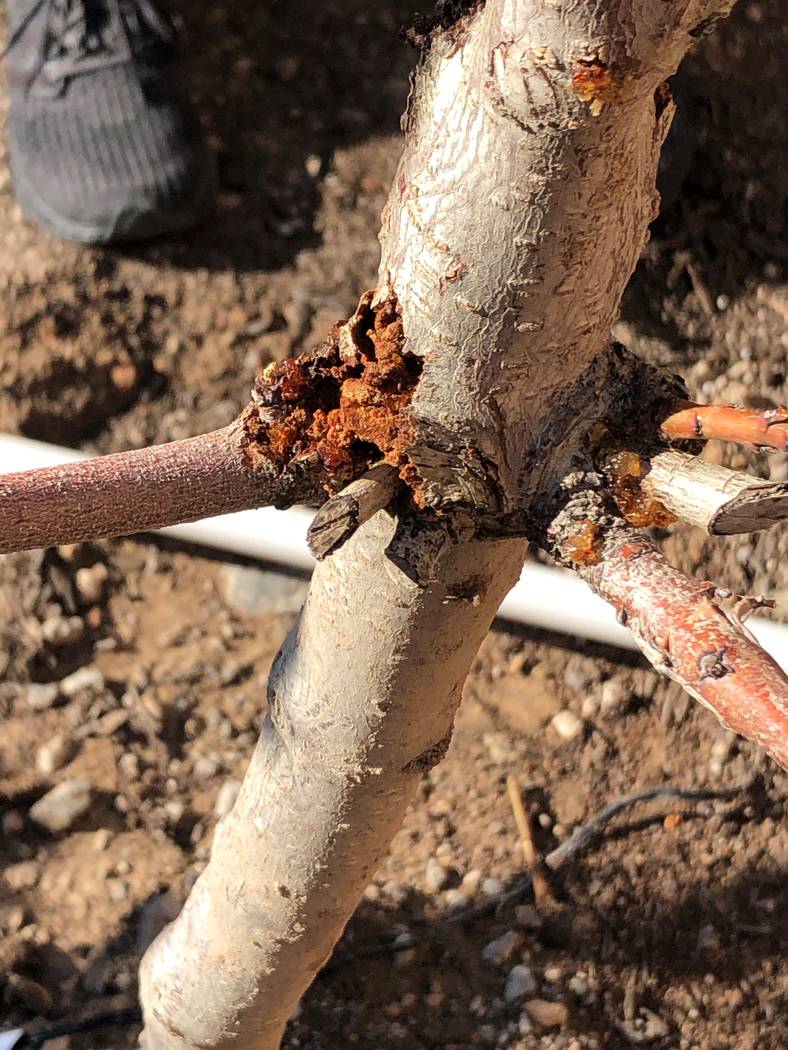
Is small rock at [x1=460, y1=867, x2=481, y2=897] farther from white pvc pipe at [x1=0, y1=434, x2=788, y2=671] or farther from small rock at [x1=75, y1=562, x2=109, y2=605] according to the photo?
small rock at [x1=75, y1=562, x2=109, y2=605]

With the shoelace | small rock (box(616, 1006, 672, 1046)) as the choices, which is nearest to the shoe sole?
the shoelace

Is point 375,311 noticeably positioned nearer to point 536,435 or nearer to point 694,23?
point 536,435

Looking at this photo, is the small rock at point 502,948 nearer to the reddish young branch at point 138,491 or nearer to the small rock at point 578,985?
the small rock at point 578,985

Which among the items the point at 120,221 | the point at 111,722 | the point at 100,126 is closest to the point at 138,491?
the point at 111,722

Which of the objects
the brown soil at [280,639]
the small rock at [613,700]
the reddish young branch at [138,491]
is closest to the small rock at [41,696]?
the brown soil at [280,639]

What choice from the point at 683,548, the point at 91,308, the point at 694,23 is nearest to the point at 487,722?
the point at 683,548

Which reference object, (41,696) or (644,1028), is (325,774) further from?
Result: (41,696)
